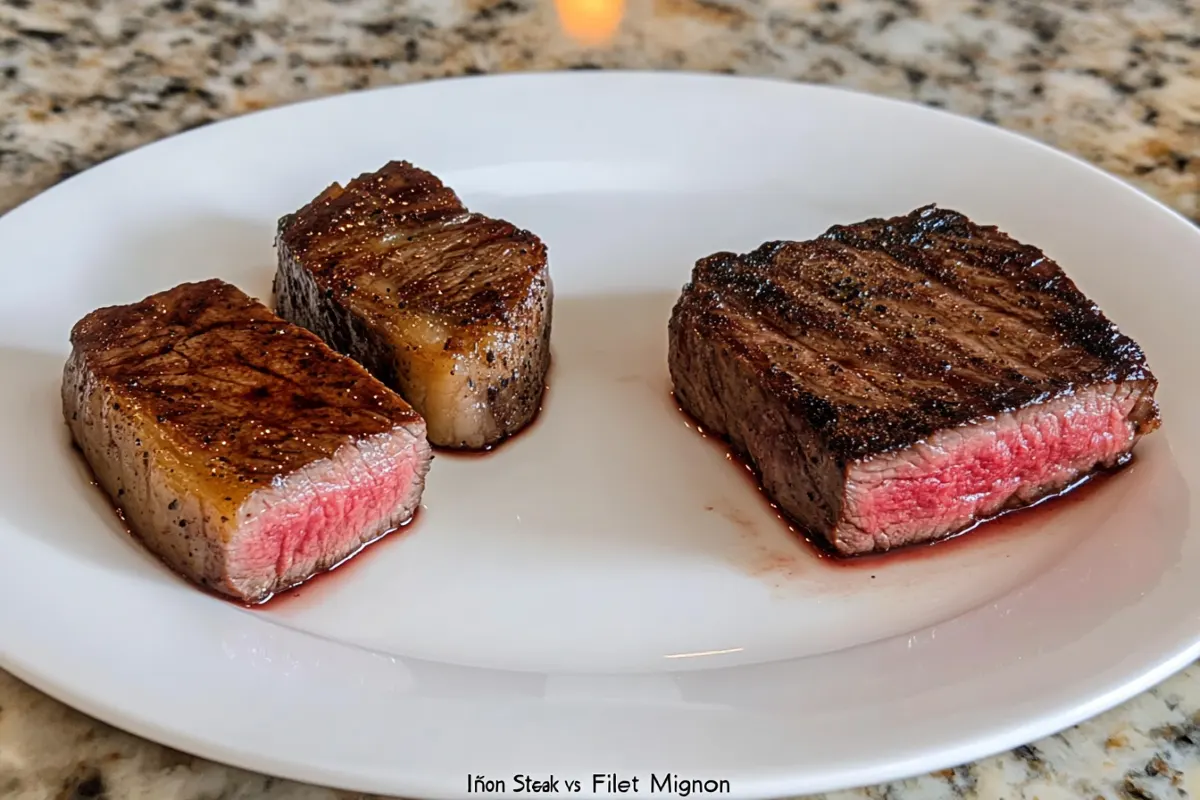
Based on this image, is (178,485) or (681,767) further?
(178,485)

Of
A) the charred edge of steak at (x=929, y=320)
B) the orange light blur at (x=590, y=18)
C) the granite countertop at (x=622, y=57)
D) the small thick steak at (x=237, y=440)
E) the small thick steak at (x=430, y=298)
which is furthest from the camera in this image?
the orange light blur at (x=590, y=18)

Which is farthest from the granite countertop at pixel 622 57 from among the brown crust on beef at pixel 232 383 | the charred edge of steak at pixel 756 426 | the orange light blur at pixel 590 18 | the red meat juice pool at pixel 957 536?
the charred edge of steak at pixel 756 426

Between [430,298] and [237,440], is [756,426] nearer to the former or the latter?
[430,298]

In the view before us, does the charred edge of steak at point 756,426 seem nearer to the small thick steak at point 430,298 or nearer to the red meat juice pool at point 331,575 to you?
the small thick steak at point 430,298

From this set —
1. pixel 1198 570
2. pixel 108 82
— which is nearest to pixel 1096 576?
pixel 1198 570

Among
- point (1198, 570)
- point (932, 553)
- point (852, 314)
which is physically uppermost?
point (852, 314)

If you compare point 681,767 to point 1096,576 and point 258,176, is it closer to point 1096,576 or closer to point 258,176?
point 1096,576

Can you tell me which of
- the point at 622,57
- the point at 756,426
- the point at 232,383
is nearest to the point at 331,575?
the point at 232,383
